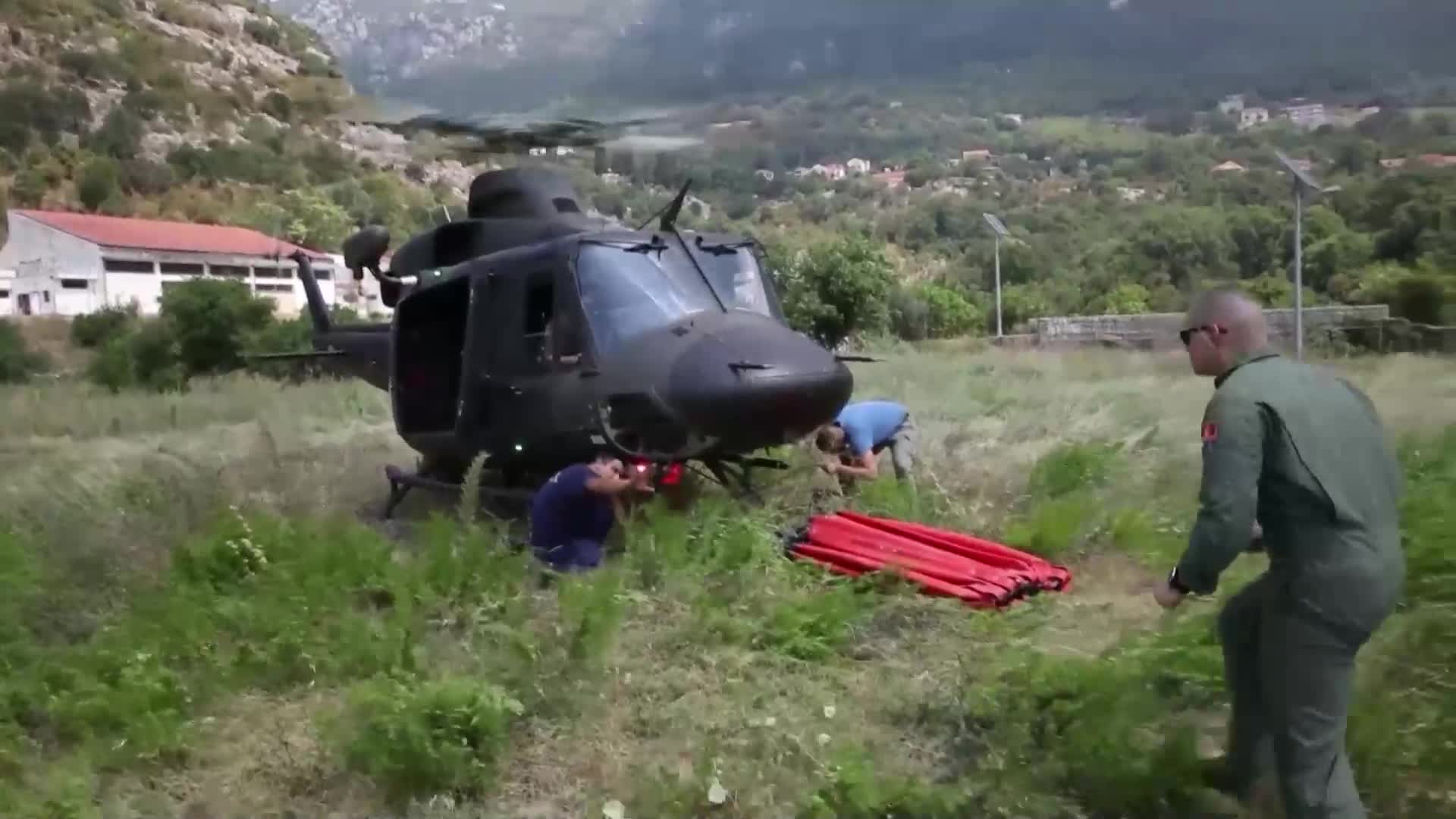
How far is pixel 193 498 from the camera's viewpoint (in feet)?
23.2

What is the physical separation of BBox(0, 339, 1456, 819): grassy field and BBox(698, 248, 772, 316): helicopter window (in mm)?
1181

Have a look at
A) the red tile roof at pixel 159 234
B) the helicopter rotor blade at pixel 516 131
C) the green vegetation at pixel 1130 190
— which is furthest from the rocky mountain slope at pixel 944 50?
the red tile roof at pixel 159 234

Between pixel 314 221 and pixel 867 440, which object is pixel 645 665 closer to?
pixel 867 440

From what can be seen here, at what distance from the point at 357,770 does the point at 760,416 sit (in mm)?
2725

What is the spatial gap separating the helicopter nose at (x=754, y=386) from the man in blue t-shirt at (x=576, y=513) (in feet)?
1.52

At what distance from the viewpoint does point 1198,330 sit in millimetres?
3145

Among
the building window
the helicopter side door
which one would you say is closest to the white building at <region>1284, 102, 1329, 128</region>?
the helicopter side door

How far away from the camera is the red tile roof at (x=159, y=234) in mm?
25672

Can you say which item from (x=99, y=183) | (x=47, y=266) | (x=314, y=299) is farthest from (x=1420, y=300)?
(x=99, y=183)

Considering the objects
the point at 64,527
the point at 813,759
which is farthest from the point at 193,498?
the point at 813,759

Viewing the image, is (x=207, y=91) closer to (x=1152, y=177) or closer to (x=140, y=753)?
(x=1152, y=177)

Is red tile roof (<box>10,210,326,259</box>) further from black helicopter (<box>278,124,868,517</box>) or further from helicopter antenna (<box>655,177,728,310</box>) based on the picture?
helicopter antenna (<box>655,177,728,310</box>)

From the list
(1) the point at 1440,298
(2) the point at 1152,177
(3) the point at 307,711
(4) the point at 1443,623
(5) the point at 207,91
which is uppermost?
(5) the point at 207,91

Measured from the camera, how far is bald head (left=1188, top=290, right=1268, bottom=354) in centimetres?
308
